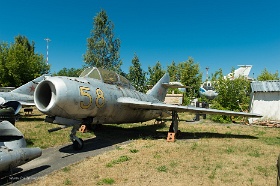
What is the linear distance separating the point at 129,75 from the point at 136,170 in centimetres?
4616

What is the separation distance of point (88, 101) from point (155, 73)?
49.8 m

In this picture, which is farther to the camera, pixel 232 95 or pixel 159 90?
pixel 232 95

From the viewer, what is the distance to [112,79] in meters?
12.8

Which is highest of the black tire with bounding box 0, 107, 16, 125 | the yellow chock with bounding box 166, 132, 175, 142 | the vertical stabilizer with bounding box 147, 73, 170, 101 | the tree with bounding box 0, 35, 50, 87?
the tree with bounding box 0, 35, 50, 87

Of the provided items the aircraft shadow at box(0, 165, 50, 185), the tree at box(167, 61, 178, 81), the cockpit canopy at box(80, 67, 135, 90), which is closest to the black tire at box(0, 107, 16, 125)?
the aircraft shadow at box(0, 165, 50, 185)

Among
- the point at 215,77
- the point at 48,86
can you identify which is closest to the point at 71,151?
the point at 48,86

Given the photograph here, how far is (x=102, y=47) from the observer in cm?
4791

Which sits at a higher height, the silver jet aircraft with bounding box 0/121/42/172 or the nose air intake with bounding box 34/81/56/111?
the nose air intake with bounding box 34/81/56/111

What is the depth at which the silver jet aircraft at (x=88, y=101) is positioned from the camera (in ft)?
29.2

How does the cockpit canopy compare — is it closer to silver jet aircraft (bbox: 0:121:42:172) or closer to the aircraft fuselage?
the aircraft fuselage

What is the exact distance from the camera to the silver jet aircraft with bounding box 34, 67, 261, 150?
29.2 ft

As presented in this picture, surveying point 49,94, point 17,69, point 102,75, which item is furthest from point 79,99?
point 17,69

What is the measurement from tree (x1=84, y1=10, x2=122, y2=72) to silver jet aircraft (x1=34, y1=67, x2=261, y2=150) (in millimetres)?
34704

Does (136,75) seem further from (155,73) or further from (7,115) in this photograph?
(7,115)
